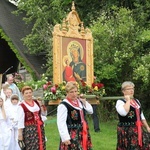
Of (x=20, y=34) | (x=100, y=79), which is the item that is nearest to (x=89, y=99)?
(x=100, y=79)

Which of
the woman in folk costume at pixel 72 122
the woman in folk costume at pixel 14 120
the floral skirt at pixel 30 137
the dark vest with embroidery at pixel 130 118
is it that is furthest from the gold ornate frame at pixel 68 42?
the woman in folk costume at pixel 72 122

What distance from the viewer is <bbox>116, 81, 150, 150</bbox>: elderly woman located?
22.1 feet

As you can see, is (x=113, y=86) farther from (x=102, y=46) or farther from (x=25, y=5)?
(x=25, y=5)

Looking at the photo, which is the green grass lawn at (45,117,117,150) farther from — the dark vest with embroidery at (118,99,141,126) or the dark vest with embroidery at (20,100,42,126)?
the dark vest with embroidery at (118,99,141,126)

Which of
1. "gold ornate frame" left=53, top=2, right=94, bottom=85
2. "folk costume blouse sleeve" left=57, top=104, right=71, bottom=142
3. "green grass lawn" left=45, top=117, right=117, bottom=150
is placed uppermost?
"gold ornate frame" left=53, top=2, right=94, bottom=85

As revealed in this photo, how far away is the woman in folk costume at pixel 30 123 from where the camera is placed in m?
7.04

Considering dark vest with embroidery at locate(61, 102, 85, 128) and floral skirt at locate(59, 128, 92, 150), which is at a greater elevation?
dark vest with embroidery at locate(61, 102, 85, 128)

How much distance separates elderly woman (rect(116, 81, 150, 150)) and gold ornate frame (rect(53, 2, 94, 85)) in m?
2.41

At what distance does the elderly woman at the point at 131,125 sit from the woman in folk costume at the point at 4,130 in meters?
3.07

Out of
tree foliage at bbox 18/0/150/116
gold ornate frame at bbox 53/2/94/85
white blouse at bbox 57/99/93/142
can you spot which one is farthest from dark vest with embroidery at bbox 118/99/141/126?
tree foliage at bbox 18/0/150/116

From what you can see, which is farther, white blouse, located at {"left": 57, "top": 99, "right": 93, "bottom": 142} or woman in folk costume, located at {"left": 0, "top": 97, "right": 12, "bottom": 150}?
woman in folk costume, located at {"left": 0, "top": 97, "right": 12, "bottom": 150}

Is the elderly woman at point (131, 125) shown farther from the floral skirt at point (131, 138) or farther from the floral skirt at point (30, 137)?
the floral skirt at point (30, 137)

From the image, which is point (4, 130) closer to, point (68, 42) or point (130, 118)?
point (68, 42)

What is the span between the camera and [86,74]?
32.1 feet
